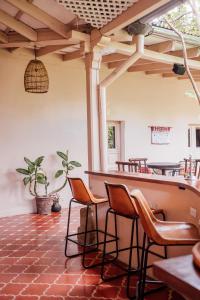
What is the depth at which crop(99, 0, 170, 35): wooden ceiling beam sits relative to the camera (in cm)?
346

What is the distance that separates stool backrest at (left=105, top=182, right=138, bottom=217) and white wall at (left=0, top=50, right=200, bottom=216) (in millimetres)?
3760

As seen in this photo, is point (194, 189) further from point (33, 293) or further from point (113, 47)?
point (113, 47)

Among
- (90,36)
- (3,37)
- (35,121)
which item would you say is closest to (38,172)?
(35,121)

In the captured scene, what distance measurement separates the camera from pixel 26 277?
331cm

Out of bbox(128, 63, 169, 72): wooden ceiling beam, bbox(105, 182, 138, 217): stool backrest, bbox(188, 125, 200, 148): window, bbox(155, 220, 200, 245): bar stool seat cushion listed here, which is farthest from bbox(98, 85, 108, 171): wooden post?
bbox(188, 125, 200, 148): window

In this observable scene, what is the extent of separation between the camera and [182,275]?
1148 millimetres

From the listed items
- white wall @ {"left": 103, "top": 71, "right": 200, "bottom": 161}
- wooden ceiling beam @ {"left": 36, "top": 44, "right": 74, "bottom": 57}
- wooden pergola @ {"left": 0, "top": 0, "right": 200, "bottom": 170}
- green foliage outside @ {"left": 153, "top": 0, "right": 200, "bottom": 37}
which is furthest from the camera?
white wall @ {"left": 103, "top": 71, "right": 200, "bottom": 161}

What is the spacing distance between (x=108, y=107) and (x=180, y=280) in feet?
22.0

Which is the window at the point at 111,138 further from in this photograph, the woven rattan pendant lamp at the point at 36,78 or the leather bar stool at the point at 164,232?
the leather bar stool at the point at 164,232

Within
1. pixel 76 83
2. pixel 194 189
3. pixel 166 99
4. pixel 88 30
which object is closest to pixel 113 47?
pixel 88 30

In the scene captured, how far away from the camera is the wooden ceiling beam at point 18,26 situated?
4.70 meters

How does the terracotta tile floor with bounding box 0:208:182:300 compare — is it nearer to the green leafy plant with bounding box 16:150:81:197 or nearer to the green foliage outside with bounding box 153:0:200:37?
the green leafy plant with bounding box 16:150:81:197

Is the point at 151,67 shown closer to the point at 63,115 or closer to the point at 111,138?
the point at 111,138

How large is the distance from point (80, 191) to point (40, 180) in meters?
2.67
